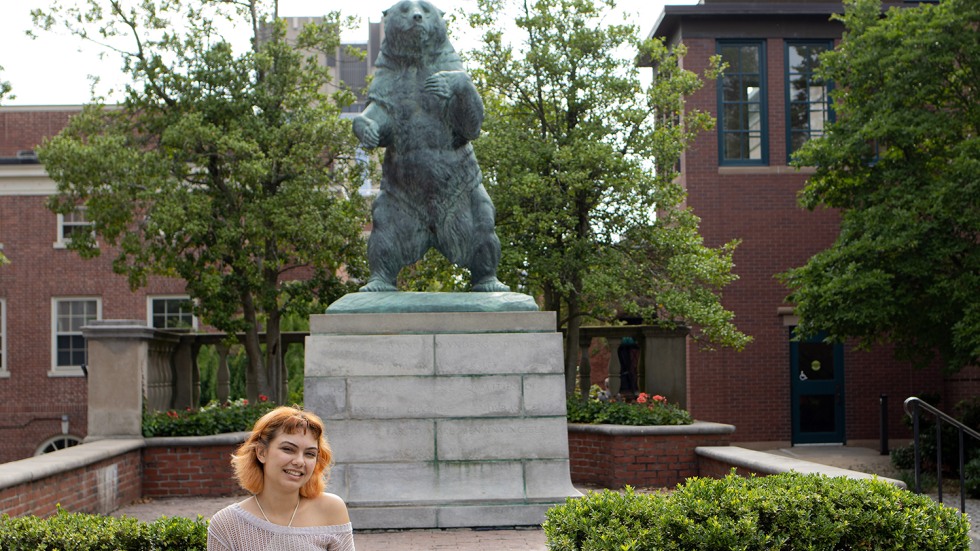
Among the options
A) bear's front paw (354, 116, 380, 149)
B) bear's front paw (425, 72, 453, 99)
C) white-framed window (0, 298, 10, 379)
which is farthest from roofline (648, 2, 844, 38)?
white-framed window (0, 298, 10, 379)

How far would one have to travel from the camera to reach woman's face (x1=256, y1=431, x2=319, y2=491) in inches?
157

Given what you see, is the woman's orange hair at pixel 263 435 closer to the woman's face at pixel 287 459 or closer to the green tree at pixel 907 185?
the woman's face at pixel 287 459

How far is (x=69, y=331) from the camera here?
29.1m

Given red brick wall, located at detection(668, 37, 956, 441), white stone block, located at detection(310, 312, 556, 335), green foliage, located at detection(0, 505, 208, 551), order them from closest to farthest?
green foliage, located at detection(0, 505, 208, 551) < white stone block, located at detection(310, 312, 556, 335) < red brick wall, located at detection(668, 37, 956, 441)

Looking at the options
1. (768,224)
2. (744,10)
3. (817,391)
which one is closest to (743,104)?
(744,10)

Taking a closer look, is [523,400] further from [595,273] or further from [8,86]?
[8,86]

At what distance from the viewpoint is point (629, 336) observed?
16.6 meters

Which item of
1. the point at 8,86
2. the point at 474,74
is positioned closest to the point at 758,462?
the point at 474,74

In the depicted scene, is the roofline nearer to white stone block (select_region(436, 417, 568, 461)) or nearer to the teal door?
the teal door

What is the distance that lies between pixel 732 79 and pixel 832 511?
18.7 metres

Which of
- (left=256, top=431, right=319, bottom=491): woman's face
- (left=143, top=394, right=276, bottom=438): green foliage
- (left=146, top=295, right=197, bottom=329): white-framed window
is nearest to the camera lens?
(left=256, top=431, right=319, bottom=491): woman's face

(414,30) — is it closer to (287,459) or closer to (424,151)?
(424,151)

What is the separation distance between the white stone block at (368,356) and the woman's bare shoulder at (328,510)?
4.86m

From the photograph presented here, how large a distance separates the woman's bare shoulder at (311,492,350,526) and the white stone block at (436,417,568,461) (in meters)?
4.83
